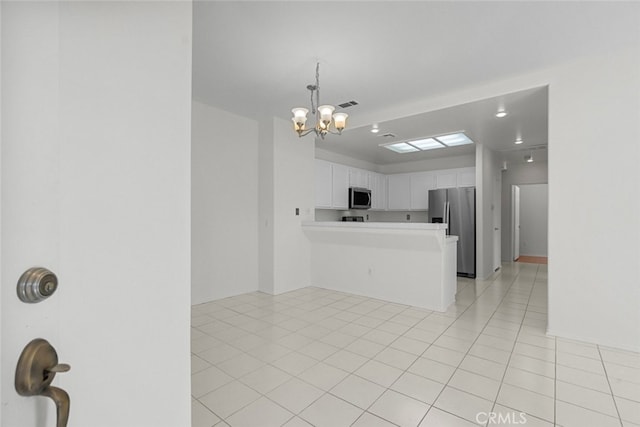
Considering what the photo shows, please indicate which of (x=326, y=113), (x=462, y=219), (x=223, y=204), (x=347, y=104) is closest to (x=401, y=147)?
(x=462, y=219)

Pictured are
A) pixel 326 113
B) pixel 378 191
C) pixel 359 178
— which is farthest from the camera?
pixel 378 191

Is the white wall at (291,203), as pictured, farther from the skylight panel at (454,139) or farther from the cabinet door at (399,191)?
the cabinet door at (399,191)

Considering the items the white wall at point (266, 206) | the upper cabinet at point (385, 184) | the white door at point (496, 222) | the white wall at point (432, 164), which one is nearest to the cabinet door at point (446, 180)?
the upper cabinet at point (385, 184)

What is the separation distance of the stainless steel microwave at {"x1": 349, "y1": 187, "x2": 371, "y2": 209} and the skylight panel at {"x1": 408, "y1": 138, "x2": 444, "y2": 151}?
4.47 ft

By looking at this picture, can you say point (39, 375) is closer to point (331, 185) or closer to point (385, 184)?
point (331, 185)

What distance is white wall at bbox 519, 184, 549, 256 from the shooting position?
8.45m

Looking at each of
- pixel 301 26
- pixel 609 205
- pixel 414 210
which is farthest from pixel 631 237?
pixel 414 210

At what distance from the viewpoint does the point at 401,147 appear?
5754 millimetres

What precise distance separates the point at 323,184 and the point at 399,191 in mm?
2469

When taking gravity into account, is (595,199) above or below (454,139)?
below

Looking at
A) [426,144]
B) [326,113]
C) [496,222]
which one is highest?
[426,144]

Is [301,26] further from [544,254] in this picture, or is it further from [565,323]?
[544,254]

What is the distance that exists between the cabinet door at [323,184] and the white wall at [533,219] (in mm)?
6334

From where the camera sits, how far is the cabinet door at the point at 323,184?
5.34 metres
